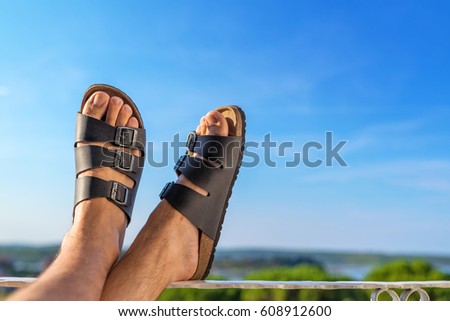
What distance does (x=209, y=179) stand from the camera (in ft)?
5.57

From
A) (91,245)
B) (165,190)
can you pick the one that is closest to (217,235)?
(165,190)

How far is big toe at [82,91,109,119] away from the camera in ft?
6.03

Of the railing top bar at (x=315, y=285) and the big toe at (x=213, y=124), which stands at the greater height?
the big toe at (x=213, y=124)

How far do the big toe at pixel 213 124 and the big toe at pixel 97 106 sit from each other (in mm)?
357

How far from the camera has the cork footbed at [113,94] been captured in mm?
1876

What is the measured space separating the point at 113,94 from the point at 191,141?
1.16ft

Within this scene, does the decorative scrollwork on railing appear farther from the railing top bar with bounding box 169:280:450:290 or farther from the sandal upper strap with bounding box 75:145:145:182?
the sandal upper strap with bounding box 75:145:145:182

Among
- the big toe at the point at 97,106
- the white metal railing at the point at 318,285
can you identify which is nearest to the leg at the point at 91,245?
the big toe at the point at 97,106

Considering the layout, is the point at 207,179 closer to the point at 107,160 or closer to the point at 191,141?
the point at 191,141

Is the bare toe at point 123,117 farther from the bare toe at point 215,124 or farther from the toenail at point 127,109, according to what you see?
the bare toe at point 215,124
